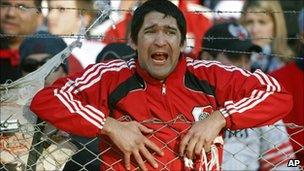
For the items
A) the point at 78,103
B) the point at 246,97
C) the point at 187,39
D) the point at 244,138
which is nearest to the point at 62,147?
the point at 78,103

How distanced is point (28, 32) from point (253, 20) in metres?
1.79

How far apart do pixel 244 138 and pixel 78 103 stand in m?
1.38

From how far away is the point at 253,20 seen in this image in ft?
18.0

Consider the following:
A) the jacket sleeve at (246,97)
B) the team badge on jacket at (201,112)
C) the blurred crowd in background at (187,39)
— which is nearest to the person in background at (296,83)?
the blurred crowd in background at (187,39)

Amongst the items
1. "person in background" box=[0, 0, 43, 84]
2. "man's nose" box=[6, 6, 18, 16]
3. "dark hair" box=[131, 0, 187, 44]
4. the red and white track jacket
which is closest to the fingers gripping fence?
the red and white track jacket

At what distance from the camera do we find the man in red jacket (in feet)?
9.53

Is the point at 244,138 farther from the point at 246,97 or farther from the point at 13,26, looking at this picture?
the point at 13,26

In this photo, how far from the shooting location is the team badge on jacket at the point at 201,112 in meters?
3.03

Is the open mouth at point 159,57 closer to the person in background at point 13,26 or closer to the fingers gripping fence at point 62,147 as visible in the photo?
the fingers gripping fence at point 62,147

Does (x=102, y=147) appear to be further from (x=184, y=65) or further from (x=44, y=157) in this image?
(x=184, y=65)

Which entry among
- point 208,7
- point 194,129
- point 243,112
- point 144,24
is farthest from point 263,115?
point 208,7

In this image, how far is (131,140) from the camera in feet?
9.39

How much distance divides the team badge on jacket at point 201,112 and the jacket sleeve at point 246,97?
0.20 feet

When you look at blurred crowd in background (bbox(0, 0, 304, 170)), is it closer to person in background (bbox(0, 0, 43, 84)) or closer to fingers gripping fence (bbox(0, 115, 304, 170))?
person in background (bbox(0, 0, 43, 84))
